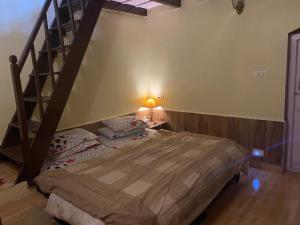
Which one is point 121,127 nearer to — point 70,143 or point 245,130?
point 70,143

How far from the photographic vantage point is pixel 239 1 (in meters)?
3.07

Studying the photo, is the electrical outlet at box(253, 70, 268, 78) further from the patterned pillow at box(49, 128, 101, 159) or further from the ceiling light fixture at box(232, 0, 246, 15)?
the patterned pillow at box(49, 128, 101, 159)

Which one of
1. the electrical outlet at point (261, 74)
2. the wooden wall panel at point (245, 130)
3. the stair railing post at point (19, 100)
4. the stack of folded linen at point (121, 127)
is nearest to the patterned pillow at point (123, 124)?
the stack of folded linen at point (121, 127)

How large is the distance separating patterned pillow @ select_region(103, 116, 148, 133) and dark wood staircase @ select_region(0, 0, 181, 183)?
0.94 meters

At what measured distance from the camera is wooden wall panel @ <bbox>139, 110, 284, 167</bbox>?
10.2 ft

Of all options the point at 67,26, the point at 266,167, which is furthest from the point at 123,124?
the point at 266,167

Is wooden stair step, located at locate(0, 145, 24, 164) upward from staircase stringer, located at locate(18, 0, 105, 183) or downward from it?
downward

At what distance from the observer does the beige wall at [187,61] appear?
9.70 ft

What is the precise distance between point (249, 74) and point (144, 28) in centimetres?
196

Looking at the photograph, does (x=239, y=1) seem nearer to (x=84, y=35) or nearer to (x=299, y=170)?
(x=84, y=35)

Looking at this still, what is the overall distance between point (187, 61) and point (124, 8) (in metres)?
1.28

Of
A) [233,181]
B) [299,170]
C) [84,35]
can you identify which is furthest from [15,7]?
[299,170]

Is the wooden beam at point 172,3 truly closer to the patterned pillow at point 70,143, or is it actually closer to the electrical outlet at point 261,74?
the electrical outlet at point 261,74

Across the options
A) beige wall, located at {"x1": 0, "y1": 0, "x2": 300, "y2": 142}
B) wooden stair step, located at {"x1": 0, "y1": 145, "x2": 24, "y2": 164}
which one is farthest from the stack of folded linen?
wooden stair step, located at {"x1": 0, "y1": 145, "x2": 24, "y2": 164}
